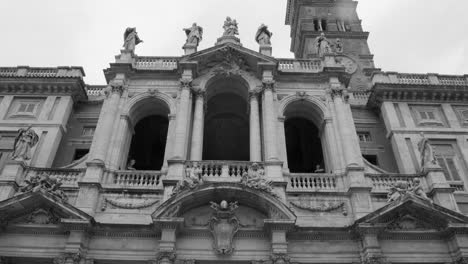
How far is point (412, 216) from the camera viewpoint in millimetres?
15602

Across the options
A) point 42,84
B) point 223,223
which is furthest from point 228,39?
point 223,223

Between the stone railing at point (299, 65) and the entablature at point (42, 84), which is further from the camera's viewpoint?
the entablature at point (42, 84)

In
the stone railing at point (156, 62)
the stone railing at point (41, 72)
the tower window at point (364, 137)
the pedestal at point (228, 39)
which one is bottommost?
the tower window at point (364, 137)

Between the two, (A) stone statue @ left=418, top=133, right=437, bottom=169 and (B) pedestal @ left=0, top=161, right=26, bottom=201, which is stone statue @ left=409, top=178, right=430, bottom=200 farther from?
(B) pedestal @ left=0, top=161, right=26, bottom=201

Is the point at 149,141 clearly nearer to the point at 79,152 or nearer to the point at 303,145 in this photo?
the point at 79,152

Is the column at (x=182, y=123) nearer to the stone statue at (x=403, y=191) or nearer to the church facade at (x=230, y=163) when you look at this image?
the church facade at (x=230, y=163)

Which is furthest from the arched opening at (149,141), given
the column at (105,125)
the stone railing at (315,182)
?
the stone railing at (315,182)

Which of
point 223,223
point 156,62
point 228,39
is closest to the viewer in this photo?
A: point 223,223

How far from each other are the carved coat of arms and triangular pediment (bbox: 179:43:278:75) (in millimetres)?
8116

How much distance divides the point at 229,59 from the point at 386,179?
382 inches

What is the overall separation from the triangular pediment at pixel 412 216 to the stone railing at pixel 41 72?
682 inches

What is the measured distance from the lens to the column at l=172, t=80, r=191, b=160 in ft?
57.1

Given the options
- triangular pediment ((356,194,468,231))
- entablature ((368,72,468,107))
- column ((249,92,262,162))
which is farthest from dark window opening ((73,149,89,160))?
entablature ((368,72,468,107))

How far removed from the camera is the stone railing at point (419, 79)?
75.3ft
